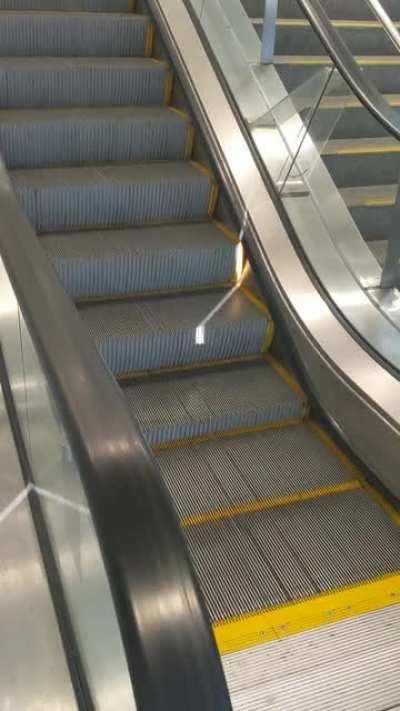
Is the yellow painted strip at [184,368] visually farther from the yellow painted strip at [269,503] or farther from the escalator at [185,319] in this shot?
the yellow painted strip at [269,503]

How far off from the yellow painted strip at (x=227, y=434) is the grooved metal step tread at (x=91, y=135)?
1.87m

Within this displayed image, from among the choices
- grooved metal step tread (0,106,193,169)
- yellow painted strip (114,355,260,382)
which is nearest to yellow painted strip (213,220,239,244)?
grooved metal step tread (0,106,193,169)

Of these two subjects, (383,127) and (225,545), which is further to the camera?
(383,127)

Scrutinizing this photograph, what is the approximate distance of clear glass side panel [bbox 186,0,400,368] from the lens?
10.8 ft

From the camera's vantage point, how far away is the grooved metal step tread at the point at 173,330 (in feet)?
11.1

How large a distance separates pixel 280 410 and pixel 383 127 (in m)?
1.40

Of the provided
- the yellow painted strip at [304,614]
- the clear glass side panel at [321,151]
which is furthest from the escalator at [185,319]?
the clear glass side panel at [321,151]

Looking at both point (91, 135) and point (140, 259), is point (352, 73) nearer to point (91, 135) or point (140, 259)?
point (140, 259)

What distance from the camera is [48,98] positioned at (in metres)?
4.22

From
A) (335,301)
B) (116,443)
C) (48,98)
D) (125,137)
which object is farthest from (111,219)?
(116,443)

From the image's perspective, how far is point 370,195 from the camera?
11.6ft

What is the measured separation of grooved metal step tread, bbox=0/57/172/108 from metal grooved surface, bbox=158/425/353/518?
2.39 metres

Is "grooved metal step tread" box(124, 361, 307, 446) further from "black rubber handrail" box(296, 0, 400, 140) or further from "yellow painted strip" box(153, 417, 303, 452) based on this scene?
"black rubber handrail" box(296, 0, 400, 140)

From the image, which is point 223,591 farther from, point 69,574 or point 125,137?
point 125,137
